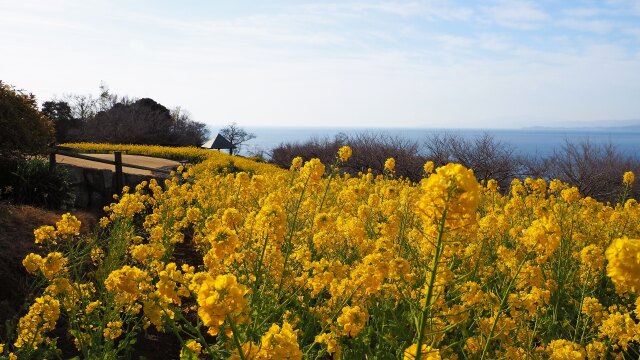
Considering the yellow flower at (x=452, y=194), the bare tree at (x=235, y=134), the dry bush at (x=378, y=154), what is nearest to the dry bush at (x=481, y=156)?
the dry bush at (x=378, y=154)

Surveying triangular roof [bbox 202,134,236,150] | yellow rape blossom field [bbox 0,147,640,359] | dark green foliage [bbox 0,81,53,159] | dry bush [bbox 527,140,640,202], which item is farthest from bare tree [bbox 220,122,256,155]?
yellow rape blossom field [bbox 0,147,640,359]

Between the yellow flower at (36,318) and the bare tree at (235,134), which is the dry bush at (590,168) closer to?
the yellow flower at (36,318)

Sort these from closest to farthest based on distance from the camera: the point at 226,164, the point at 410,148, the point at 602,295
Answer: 1. the point at 602,295
2. the point at 226,164
3. the point at 410,148

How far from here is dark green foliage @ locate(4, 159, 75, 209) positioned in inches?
377

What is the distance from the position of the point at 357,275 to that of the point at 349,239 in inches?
58.3

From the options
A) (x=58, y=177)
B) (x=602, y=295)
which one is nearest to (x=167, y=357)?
(x=602, y=295)

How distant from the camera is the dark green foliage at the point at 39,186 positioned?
9586mm

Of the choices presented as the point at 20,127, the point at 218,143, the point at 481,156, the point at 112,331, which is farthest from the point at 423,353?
the point at 218,143

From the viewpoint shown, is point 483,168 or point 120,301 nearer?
point 120,301

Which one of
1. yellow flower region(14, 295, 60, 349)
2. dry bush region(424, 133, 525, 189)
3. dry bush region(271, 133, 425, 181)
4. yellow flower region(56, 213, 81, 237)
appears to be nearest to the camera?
yellow flower region(14, 295, 60, 349)

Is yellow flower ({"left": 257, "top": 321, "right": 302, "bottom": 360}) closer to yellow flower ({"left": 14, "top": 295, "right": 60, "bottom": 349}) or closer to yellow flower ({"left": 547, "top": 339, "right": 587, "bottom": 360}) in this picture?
yellow flower ({"left": 547, "top": 339, "right": 587, "bottom": 360})

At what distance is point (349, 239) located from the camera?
16.0 ft

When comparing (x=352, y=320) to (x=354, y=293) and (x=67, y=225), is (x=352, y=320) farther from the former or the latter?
(x=67, y=225)

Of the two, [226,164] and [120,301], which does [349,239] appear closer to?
[120,301]
